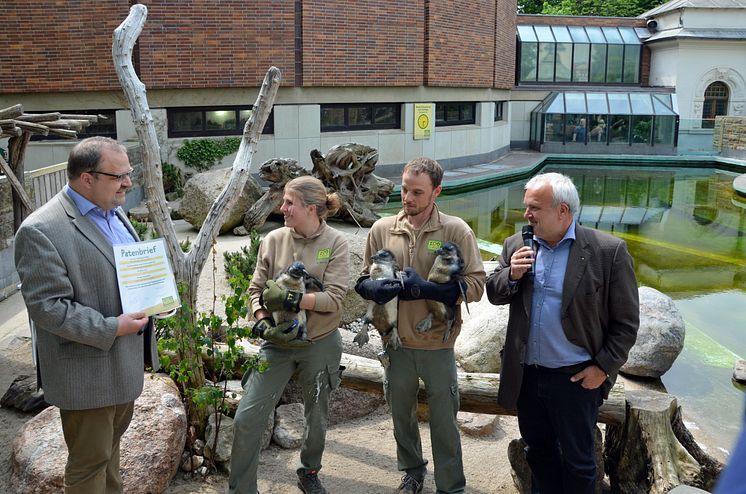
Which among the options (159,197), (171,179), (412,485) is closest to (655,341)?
(412,485)

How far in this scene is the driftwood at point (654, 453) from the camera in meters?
4.20

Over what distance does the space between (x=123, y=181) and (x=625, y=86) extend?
34657 millimetres

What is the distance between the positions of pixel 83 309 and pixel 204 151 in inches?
612

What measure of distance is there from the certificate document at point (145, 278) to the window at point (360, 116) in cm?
1714

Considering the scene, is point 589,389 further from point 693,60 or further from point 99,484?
point 693,60

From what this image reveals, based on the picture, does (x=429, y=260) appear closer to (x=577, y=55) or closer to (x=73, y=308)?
(x=73, y=308)

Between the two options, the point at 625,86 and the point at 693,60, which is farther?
the point at 625,86

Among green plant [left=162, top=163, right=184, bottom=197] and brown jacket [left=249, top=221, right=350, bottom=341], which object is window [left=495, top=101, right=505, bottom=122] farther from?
brown jacket [left=249, top=221, right=350, bottom=341]

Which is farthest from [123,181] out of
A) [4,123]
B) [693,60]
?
[693,60]

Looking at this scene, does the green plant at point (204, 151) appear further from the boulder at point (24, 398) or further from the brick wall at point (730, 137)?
the brick wall at point (730, 137)

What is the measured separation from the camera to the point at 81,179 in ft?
10.3

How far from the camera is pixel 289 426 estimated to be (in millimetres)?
5000

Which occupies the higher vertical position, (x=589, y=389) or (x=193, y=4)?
(x=193, y=4)

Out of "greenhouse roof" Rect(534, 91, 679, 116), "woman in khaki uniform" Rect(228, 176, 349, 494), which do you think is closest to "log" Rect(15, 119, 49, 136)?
"woman in khaki uniform" Rect(228, 176, 349, 494)
